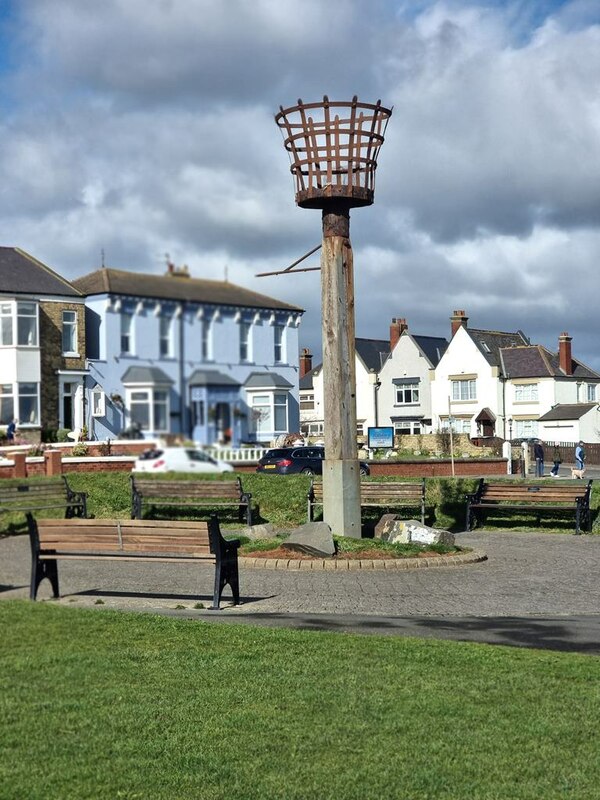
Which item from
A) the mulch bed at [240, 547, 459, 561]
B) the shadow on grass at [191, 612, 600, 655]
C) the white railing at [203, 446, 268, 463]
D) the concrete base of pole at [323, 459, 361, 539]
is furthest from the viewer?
the concrete base of pole at [323, 459, 361, 539]

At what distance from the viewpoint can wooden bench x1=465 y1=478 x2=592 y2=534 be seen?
2534 centimetres

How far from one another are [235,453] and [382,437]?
3217cm

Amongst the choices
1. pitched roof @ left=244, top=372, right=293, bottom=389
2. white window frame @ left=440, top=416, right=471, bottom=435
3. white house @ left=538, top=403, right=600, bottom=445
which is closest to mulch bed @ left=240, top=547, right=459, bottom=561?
pitched roof @ left=244, top=372, right=293, bottom=389

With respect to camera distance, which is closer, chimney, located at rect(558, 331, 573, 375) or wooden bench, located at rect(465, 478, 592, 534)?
wooden bench, located at rect(465, 478, 592, 534)

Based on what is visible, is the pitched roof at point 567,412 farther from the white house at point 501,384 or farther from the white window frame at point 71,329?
the white window frame at point 71,329

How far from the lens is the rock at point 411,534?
2100 centimetres

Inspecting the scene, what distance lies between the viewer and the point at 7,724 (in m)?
8.49

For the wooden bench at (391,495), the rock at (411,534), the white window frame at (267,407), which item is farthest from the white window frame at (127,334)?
the wooden bench at (391,495)

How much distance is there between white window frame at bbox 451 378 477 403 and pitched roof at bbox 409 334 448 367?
3211 mm

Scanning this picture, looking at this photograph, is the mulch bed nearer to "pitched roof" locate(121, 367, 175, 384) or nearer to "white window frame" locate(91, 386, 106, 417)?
"white window frame" locate(91, 386, 106, 417)

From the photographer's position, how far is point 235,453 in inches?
154

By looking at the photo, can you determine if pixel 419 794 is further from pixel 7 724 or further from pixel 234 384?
pixel 234 384

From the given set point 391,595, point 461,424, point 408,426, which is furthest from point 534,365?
point 391,595

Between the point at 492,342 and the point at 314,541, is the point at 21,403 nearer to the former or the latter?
the point at 314,541
